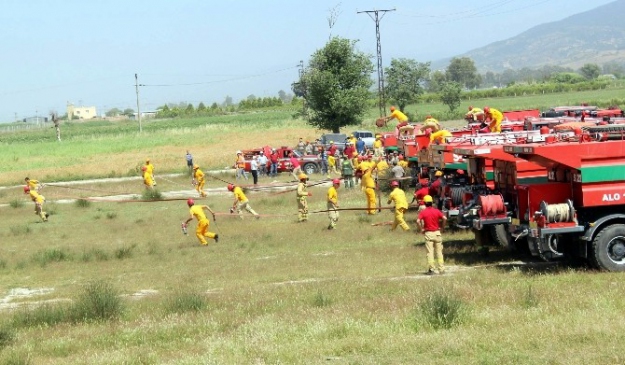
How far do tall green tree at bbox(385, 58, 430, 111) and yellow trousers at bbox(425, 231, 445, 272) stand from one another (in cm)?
7129

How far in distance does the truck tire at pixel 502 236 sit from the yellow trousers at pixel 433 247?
1.81 metres

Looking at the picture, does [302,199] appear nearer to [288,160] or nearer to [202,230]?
[202,230]

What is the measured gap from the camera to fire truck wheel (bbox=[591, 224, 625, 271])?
46.6 ft

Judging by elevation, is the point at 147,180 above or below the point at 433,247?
below

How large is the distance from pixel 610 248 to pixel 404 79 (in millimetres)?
74148

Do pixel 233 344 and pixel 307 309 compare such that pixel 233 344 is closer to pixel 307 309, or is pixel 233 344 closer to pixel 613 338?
pixel 307 309

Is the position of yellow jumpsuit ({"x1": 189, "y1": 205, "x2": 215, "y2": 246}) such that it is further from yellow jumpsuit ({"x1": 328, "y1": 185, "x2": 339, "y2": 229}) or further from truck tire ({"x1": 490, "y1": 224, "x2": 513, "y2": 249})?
truck tire ({"x1": 490, "y1": 224, "x2": 513, "y2": 249})

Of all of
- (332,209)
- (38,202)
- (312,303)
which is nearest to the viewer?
(312,303)

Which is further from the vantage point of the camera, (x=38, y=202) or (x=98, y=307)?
(x=38, y=202)

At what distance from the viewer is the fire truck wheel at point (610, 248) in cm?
1420

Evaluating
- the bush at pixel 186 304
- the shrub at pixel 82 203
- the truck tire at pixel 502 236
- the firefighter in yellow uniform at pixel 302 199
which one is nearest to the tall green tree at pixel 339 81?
the shrub at pixel 82 203

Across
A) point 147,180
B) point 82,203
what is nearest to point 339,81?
point 147,180

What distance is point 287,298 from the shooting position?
13.9 m

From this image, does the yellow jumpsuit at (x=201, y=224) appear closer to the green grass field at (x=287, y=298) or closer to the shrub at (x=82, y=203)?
the green grass field at (x=287, y=298)
